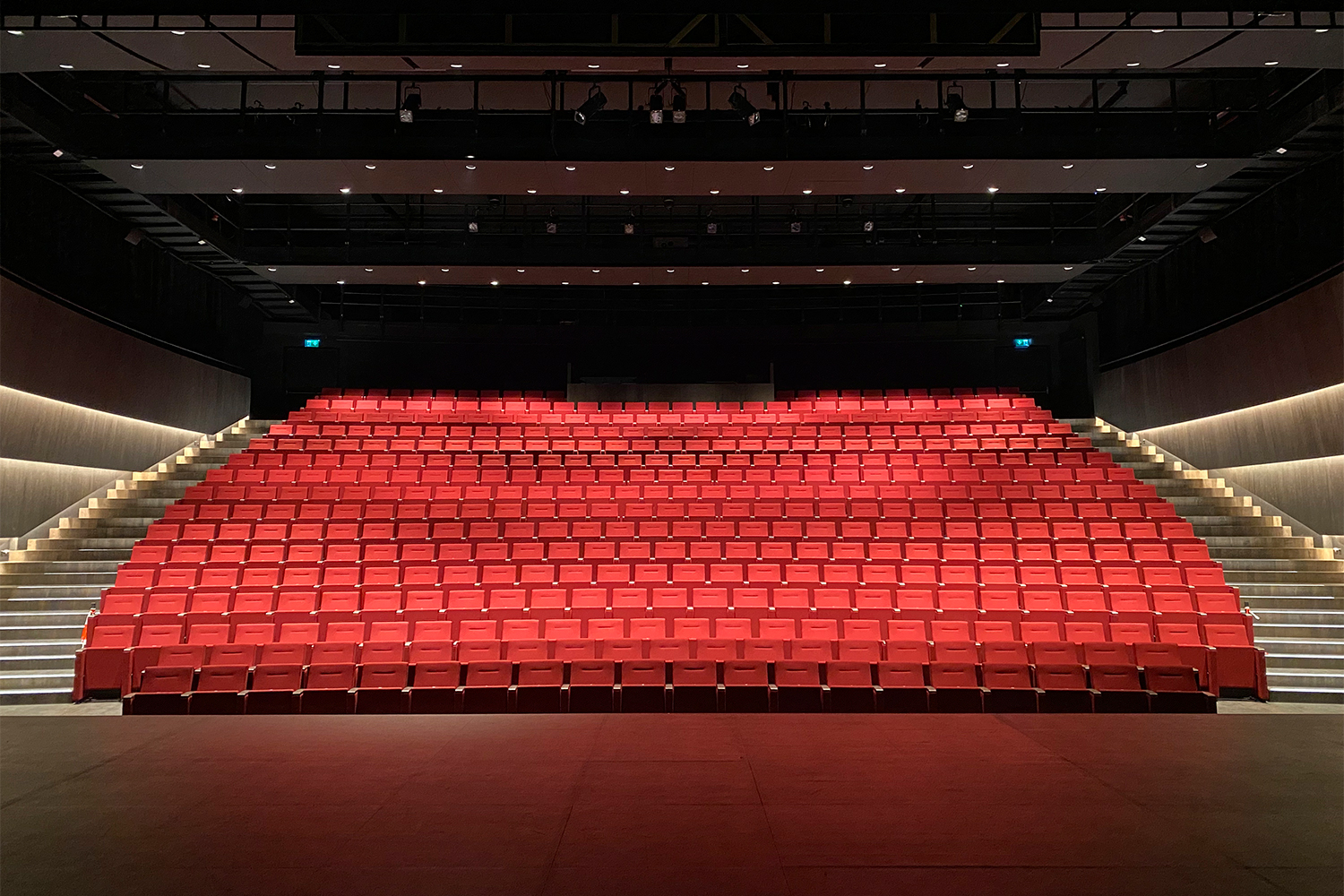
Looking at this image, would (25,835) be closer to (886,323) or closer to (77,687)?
(77,687)

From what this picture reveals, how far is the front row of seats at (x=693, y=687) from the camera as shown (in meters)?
3.97

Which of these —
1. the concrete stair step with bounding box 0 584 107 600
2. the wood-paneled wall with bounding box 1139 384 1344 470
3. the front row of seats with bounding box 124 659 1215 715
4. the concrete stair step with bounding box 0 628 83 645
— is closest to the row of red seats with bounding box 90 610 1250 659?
the front row of seats with bounding box 124 659 1215 715

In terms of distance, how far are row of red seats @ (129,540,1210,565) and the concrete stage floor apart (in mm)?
2546

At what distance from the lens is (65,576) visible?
5.54 meters

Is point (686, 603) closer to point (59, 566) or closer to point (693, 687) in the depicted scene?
point (693, 687)

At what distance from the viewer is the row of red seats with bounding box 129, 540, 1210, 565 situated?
5.38m

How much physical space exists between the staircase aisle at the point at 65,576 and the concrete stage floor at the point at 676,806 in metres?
2.11

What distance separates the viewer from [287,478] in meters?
7.12

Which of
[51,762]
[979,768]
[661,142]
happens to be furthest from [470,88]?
[979,768]

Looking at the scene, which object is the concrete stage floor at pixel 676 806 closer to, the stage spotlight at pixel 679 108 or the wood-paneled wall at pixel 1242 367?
the wood-paneled wall at pixel 1242 367

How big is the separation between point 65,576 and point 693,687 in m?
4.23

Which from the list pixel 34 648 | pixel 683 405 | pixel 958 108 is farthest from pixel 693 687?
pixel 683 405

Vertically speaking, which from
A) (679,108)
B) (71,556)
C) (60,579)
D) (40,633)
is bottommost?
(40,633)

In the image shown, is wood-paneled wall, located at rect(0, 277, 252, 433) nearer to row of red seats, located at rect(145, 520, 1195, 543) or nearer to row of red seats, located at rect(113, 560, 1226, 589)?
row of red seats, located at rect(145, 520, 1195, 543)
